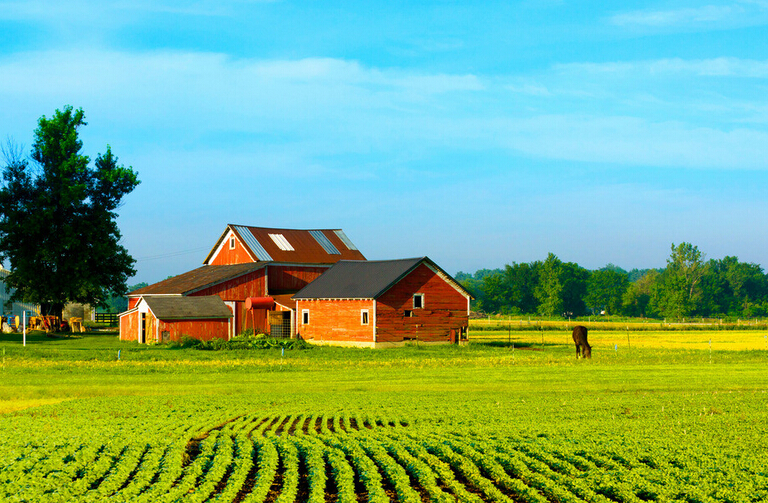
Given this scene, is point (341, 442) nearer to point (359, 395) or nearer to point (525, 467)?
point (525, 467)

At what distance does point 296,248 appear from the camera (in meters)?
66.1

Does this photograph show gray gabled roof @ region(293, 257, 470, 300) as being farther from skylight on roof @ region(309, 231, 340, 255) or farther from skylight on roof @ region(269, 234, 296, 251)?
skylight on roof @ region(309, 231, 340, 255)

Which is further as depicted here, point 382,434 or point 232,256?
point 232,256

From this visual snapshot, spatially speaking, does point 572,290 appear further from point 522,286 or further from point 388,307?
point 388,307

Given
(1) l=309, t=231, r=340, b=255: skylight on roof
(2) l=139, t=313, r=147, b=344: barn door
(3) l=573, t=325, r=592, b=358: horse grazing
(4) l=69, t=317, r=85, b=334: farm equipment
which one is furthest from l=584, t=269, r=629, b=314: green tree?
(3) l=573, t=325, r=592, b=358: horse grazing

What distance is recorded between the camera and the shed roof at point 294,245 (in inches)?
2522

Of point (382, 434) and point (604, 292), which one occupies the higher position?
point (604, 292)

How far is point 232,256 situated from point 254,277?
7743 millimetres

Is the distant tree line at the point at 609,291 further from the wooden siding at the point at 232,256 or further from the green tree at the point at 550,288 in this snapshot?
the wooden siding at the point at 232,256

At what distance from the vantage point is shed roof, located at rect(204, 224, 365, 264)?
6406cm

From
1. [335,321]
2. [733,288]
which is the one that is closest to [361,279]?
[335,321]

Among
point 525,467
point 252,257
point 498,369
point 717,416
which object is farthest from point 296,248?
point 525,467

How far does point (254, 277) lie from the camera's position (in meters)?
59.8

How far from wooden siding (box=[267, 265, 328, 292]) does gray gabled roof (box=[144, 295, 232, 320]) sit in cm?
672
